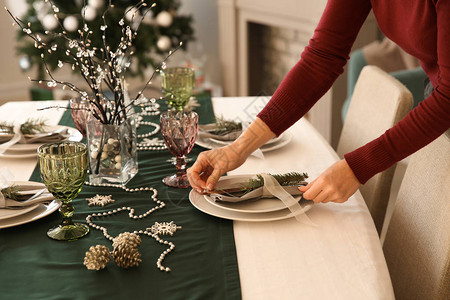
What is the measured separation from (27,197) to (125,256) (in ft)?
1.10

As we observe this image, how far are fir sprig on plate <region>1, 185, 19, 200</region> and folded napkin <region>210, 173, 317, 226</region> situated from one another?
0.42 meters

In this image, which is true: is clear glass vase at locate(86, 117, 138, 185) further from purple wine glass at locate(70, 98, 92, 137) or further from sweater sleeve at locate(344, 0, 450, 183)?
sweater sleeve at locate(344, 0, 450, 183)

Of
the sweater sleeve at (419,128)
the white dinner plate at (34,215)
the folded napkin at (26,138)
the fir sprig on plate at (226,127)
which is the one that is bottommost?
the white dinner plate at (34,215)

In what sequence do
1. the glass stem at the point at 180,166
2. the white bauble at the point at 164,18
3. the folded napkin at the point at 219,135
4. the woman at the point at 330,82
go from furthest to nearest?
the white bauble at the point at 164,18
the folded napkin at the point at 219,135
the glass stem at the point at 180,166
the woman at the point at 330,82

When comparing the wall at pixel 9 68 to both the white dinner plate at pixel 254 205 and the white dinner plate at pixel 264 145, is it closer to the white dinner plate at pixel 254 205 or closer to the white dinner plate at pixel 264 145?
the white dinner plate at pixel 264 145

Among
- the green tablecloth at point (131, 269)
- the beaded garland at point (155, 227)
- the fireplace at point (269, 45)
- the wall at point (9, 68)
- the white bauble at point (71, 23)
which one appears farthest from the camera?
the wall at point (9, 68)

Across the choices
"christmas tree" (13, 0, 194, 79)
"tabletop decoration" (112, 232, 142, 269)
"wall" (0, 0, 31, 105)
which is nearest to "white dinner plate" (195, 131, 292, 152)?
"tabletop decoration" (112, 232, 142, 269)

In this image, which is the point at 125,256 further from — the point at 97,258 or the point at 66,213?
A: the point at 66,213

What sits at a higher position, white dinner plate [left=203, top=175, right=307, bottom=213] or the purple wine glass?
the purple wine glass

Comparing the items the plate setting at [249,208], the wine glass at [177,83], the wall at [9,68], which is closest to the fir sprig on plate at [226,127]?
the wine glass at [177,83]

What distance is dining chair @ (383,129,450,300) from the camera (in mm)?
1180

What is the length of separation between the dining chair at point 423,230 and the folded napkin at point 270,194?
288mm

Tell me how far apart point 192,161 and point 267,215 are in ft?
1.28

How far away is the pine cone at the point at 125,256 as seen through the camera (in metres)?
0.98
